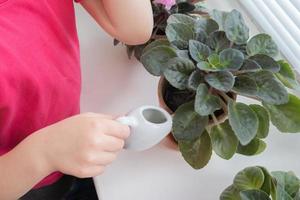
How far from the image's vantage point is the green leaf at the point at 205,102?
54 centimetres

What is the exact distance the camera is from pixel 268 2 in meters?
0.76

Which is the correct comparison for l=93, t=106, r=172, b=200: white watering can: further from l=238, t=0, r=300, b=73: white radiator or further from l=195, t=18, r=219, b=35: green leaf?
l=238, t=0, r=300, b=73: white radiator

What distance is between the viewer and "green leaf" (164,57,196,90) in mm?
565

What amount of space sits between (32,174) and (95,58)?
0.31 metres

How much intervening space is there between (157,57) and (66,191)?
43 cm

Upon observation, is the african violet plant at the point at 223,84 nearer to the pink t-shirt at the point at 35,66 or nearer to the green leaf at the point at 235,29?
the green leaf at the point at 235,29

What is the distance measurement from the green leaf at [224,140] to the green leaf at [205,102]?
3 cm

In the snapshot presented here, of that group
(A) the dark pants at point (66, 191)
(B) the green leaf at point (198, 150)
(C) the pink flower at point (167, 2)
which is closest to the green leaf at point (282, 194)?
(B) the green leaf at point (198, 150)

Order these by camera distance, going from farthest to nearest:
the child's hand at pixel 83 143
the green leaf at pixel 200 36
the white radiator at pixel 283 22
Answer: the white radiator at pixel 283 22 → the green leaf at pixel 200 36 → the child's hand at pixel 83 143

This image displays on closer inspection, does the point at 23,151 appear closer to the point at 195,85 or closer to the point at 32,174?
the point at 32,174

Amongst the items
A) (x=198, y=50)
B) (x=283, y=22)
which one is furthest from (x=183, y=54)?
(x=283, y=22)

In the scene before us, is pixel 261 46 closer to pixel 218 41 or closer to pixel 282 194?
pixel 218 41

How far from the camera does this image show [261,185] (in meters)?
0.55

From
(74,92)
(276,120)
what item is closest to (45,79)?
(74,92)
